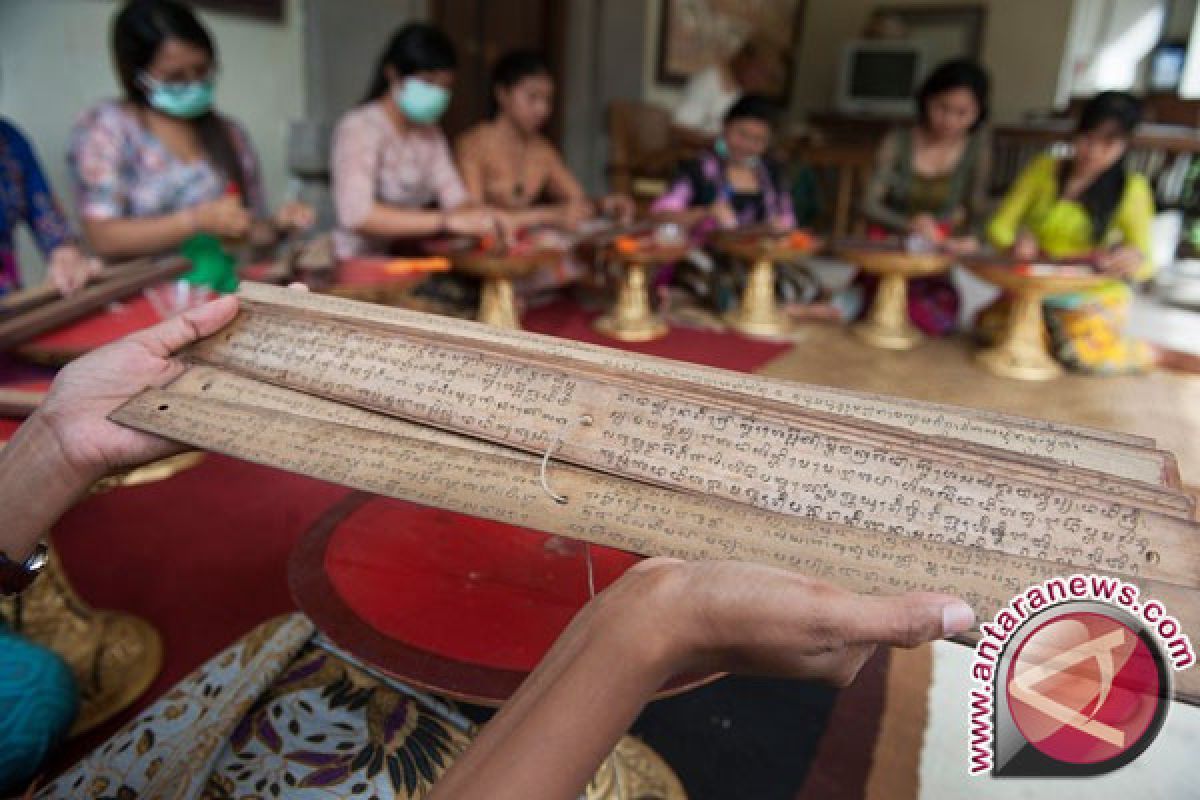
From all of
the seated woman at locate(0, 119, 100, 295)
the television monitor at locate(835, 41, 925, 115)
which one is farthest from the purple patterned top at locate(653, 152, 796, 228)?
the television monitor at locate(835, 41, 925, 115)

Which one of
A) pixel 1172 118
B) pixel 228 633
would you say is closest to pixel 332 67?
pixel 228 633

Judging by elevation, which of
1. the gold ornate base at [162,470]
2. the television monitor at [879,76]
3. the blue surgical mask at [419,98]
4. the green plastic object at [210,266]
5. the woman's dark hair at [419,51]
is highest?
the television monitor at [879,76]

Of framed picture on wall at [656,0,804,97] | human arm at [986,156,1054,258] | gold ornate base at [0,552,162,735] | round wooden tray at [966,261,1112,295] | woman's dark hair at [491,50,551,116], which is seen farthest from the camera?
framed picture on wall at [656,0,804,97]

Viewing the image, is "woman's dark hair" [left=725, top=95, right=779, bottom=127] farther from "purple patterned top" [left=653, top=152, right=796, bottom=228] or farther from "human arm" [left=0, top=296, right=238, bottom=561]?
"human arm" [left=0, top=296, right=238, bottom=561]

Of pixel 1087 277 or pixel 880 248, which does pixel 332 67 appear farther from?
pixel 1087 277

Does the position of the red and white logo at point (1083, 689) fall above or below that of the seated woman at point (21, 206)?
below

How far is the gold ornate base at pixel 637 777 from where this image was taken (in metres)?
1.34

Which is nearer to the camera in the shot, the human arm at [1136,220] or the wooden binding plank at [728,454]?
the wooden binding plank at [728,454]

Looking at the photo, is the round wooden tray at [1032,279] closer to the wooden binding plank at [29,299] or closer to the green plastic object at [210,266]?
the green plastic object at [210,266]

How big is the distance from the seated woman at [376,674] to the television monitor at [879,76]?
9769 millimetres

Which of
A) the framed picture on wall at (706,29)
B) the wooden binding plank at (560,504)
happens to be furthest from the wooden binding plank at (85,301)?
the framed picture on wall at (706,29)

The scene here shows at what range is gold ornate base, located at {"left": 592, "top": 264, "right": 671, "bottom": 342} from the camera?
416cm

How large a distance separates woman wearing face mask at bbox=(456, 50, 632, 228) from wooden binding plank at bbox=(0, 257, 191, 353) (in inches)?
81.6

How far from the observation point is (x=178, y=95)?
279 centimetres
